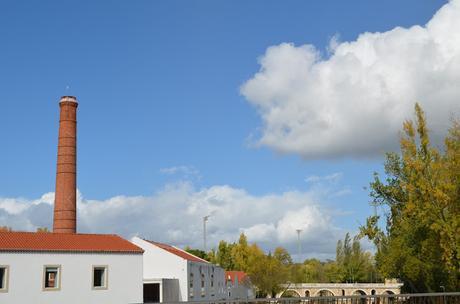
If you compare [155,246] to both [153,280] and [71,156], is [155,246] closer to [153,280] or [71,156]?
[153,280]

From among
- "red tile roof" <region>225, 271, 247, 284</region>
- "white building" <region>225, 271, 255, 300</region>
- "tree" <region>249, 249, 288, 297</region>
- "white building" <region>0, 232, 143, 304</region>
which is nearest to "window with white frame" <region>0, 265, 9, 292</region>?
"white building" <region>0, 232, 143, 304</region>

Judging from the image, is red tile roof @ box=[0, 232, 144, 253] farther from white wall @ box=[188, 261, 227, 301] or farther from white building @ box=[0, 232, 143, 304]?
white wall @ box=[188, 261, 227, 301]

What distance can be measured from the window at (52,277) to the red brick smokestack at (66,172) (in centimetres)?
1203

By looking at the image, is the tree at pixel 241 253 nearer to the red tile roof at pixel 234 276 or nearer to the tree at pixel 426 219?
the red tile roof at pixel 234 276

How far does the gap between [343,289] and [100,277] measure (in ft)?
217

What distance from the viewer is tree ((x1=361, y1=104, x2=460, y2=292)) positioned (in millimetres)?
30156

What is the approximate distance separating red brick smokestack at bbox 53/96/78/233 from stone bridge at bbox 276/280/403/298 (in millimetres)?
43478

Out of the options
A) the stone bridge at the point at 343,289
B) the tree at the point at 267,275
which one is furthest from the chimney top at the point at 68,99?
the stone bridge at the point at 343,289

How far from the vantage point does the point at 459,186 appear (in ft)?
99.4

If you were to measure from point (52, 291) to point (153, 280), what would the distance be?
1301 centimetres

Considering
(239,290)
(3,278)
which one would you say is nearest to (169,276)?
(3,278)

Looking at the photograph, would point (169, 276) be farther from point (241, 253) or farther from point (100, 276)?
point (241, 253)

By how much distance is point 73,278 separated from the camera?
34.8 metres

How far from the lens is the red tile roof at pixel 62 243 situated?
33659mm
